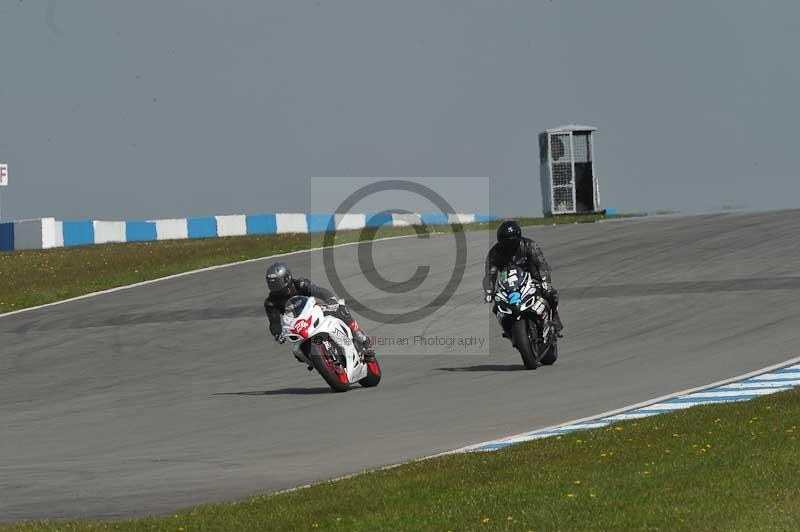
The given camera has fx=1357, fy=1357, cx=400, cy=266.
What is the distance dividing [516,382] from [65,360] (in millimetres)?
7873

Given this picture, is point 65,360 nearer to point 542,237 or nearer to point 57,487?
point 57,487

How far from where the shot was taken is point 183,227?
148ft

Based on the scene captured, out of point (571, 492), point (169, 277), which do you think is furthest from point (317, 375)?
point (169, 277)

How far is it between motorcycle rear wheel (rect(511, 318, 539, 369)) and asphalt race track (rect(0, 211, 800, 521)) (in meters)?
0.23

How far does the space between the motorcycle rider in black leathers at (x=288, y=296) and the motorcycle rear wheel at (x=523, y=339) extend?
1864 millimetres

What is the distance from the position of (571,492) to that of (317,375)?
9.51 meters

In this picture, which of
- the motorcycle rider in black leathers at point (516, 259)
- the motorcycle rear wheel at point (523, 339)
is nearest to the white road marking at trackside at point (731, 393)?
the motorcycle rear wheel at point (523, 339)

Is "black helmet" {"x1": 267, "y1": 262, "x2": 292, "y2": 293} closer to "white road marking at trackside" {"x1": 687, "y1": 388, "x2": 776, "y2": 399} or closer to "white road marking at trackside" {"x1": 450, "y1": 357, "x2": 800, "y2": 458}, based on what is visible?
"white road marking at trackside" {"x1": 450, "y1": 357, "x2": 800, "y2": 458}

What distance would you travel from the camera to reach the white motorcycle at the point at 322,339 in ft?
47.7

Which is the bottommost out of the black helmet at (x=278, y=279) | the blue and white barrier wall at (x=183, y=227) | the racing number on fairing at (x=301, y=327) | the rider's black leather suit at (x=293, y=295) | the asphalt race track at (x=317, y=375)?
the asphalt race track at (x=317, y=375)

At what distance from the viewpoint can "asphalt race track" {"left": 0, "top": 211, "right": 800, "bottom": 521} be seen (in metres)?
10.6

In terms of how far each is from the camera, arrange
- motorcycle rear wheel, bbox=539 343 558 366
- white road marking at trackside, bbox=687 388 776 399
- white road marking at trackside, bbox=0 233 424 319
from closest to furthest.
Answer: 1. white road marking at trackside, bbox=687 388 776 399
2. motorcycle rear wheel, bbox=539 343 558 366
3. white road marking at trackside, bbox=0 233 424 319

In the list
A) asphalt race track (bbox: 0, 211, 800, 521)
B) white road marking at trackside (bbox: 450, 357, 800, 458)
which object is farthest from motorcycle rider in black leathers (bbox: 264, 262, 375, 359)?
white road marking at trackside (bbox: 450, 357, 800, 458)

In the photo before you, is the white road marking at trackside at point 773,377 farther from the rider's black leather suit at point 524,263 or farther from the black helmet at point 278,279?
the black helmet at point 278,279
